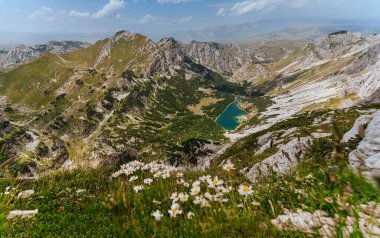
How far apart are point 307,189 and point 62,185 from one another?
7.79 meters

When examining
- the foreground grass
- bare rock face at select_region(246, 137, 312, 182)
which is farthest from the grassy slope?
bare rock face at select_region(246, 137, 312, 182)

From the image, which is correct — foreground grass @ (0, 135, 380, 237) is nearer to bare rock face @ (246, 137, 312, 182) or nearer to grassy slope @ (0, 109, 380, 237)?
grassy slope @ (0, 109, 380, 237)

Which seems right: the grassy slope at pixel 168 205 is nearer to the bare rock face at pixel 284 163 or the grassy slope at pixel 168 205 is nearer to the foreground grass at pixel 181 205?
the foreground grass at pixel 181 205

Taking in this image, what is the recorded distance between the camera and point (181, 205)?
6.02 metres

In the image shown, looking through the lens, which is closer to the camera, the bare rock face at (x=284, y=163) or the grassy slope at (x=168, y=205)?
the grassy slope at (x=168, y=205)

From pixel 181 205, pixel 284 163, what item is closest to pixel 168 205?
pixel 181 205

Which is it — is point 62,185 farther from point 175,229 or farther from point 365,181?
point 365,181

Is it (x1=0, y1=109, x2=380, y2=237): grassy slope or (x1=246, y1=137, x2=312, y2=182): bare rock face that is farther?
(x1=246, y1=137, x2=312, y2=182): bare rock face

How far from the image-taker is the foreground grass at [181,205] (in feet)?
13.5

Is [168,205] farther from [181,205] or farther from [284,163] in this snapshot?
[284,163]

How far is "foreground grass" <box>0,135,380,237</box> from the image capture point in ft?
13.5

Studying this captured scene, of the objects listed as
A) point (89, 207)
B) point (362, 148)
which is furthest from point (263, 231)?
point (89, 207)

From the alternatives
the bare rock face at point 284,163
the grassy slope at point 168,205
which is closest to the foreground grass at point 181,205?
the grassy slope at point 168,205

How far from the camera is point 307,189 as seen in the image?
5.19 meters
